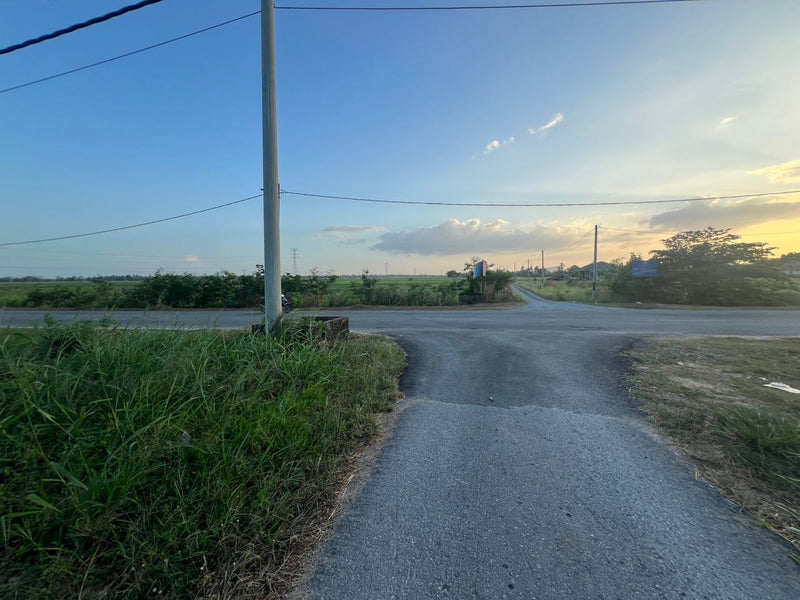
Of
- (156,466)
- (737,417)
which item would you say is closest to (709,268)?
(737,417)

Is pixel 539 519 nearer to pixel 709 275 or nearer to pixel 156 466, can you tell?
pixel 156 466

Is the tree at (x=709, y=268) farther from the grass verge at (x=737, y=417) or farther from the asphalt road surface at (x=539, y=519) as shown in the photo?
the asphalt road surface at (x=539, y=519)

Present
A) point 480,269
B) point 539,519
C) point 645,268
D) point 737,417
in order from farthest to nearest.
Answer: point 645,268, point 480,269, point 737,417, point 539,519

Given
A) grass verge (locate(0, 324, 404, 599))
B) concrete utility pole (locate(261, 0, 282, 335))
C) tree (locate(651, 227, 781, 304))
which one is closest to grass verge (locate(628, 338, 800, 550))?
grass verge (locate(0, 324, 404, 599))

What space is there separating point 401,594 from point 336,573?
0.36 m

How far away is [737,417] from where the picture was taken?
10.7ft

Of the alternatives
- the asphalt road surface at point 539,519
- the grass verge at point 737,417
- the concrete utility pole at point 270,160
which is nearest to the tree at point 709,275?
the grass verge at point 737,417

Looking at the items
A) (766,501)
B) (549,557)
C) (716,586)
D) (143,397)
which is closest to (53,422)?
(143,397)

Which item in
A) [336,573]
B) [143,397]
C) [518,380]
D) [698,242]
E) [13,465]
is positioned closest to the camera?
[336,573]

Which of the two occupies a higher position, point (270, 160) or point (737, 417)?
point (270, 160)

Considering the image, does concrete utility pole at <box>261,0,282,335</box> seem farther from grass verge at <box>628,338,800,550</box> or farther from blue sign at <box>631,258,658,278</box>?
blue sign at <box>631,258,658,278</box>

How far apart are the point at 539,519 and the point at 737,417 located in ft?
8.94

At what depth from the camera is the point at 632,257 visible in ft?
79.9

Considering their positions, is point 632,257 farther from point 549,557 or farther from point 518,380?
point 549,557
